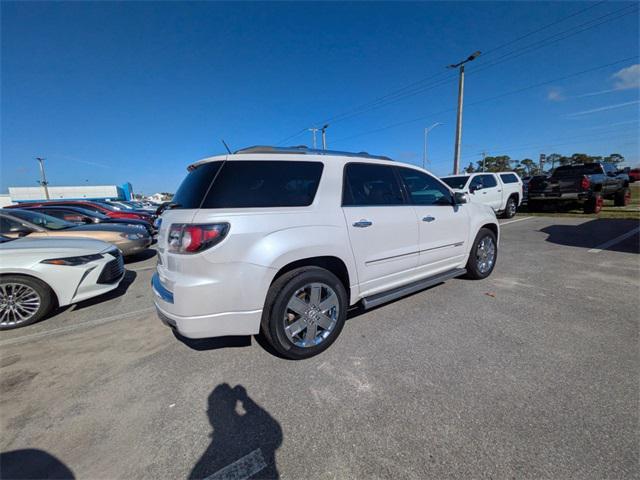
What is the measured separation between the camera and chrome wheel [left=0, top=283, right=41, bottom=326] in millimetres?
3299

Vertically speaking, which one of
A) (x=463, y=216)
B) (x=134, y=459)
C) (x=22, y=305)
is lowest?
(x=134, y=459)

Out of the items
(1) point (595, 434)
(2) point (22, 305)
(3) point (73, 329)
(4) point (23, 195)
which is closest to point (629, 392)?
(1) point (595, 434)

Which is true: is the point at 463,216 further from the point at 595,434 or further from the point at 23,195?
the point at 23,195

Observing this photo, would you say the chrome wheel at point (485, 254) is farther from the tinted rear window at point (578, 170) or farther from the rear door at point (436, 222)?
the tinted rear window at point (578, 170)

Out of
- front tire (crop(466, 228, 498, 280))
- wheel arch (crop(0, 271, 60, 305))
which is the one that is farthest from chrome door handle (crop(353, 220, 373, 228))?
wheel arch (crop(0, 271, 60, 305))

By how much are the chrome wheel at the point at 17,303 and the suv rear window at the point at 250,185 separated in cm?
265

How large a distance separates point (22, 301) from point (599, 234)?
481 inches

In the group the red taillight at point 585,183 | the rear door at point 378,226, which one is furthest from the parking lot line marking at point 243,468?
the red taillight at point 585,183

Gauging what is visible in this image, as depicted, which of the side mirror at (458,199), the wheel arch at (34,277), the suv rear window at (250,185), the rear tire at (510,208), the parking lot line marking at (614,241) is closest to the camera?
the suv rear window at (250,185)

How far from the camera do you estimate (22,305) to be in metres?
3.37

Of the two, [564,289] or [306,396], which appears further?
[564,289]

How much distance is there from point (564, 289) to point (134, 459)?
531 centimetres

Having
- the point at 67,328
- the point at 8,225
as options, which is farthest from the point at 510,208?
the point at 8,225

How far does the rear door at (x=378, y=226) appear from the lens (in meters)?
2.75
